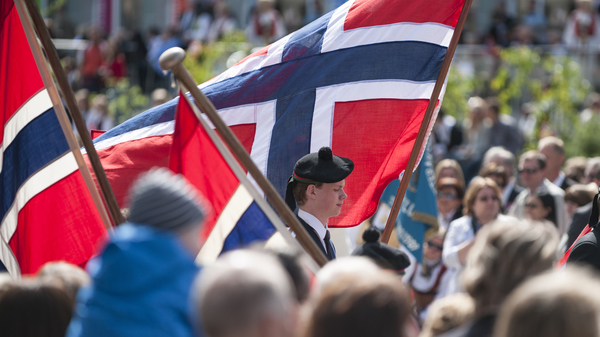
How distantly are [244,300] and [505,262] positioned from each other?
818mm

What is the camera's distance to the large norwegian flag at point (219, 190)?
363 centimetres

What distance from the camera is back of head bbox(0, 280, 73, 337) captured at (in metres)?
2.66

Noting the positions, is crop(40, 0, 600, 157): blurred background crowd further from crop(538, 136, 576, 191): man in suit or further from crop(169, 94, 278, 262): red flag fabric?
crop(169, 94, 278, 262): red flag fabric

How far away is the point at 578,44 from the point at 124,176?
12.4 meters

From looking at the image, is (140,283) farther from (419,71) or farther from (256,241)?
(419,71)

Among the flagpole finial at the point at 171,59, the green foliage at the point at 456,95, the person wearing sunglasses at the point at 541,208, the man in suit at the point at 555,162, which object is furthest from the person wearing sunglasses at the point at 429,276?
the green foliage at the point at 456,95

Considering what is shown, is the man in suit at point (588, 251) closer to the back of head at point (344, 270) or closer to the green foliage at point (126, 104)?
the back of head at point (344, 270)

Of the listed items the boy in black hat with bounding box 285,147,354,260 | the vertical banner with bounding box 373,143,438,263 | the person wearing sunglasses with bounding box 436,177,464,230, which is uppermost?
the boy in black hat with bounding box 285,147,354,260

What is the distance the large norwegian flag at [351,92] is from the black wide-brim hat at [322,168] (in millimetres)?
616

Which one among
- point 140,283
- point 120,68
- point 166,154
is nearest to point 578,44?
point 120,68

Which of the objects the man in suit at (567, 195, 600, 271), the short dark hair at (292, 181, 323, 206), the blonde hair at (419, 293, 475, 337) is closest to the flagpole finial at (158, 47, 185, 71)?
the short dark hair at (292, 181, 323, 206)

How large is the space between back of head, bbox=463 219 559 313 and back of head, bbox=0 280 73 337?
141 centimetres

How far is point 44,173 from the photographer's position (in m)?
4.20

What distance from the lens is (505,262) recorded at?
2.32 m
